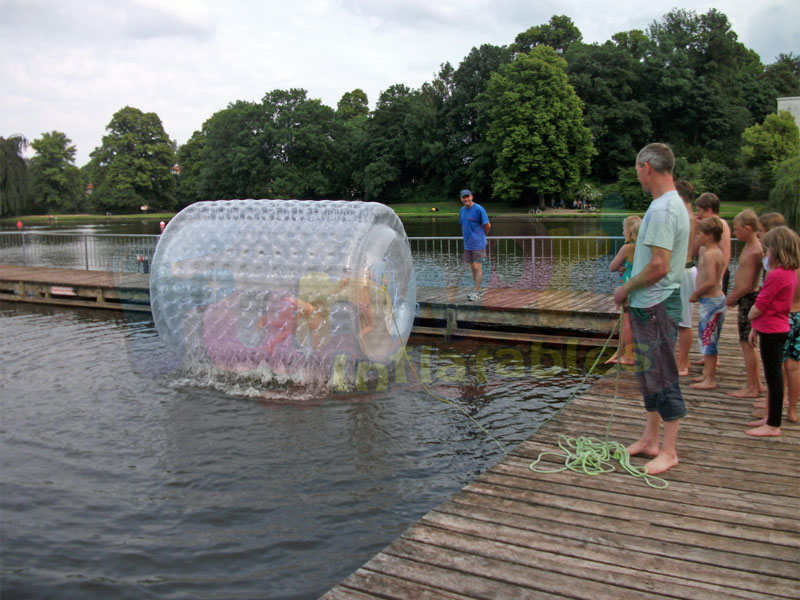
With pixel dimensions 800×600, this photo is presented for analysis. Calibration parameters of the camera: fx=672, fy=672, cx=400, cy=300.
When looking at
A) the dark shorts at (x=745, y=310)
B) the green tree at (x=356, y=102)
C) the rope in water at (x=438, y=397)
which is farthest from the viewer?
the green tree at (x=356, y=102)

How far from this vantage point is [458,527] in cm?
420

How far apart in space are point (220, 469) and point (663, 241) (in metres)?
4.69

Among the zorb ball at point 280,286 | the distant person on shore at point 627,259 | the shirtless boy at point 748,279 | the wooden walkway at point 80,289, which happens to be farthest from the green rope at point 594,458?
the wooden walkway at point 80,289

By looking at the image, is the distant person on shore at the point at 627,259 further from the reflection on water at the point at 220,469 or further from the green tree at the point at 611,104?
the green tree at the point at 611,104

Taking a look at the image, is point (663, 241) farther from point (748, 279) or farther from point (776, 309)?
point (748, 279)

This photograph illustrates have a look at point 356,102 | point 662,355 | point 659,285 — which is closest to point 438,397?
point 662,355

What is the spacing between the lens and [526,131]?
61.9m

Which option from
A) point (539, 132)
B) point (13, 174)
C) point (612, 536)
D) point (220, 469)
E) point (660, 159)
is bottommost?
point (220, 469)

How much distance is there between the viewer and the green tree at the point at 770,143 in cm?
5266

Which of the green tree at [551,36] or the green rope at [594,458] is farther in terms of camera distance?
the green tree at [551,36]

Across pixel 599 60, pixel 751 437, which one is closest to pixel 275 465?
pixel 751 437

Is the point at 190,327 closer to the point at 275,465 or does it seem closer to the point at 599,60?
the point at 275,465

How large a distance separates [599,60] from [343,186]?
31.8 meters

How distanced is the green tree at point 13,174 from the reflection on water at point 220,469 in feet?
188
